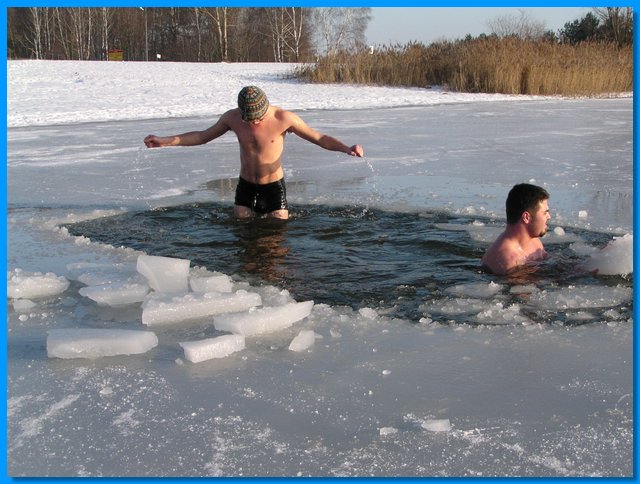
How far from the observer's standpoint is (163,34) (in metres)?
39.6

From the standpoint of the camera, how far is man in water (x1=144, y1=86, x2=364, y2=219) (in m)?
5.29

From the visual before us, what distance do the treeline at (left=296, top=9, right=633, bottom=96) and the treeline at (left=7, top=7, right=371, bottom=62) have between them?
54.4ft

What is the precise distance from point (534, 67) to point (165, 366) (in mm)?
16655

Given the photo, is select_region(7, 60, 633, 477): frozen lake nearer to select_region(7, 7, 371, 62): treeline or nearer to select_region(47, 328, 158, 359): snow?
select_region(47, 328, 158, 359): snow

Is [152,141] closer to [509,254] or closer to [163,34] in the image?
[509,254]

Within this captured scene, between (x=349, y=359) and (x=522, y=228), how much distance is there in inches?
66.8

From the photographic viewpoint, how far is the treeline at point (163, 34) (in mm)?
37594

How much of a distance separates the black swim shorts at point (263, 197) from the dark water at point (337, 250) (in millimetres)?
123

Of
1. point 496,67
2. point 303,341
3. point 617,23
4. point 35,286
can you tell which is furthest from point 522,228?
point 617,23

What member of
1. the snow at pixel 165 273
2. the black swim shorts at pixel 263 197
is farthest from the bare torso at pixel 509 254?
the black swim shorts at pixel 263 197

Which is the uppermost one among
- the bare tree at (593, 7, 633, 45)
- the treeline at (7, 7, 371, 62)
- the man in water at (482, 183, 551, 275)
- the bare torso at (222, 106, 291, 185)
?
the treeline at (7, 7, 371, 62)

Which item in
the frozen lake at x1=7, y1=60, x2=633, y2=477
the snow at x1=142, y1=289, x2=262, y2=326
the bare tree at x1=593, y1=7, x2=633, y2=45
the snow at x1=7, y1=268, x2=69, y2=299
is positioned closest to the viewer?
the frozen lake at x1=7, y1=60, x2=633, y2=477

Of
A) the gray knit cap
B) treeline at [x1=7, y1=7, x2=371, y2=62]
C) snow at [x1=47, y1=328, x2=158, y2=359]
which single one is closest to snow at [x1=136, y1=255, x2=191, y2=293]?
snow at [x1=47, y1=328, x2=158, y2=359]

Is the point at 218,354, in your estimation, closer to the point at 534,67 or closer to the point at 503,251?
the point at 503,251
